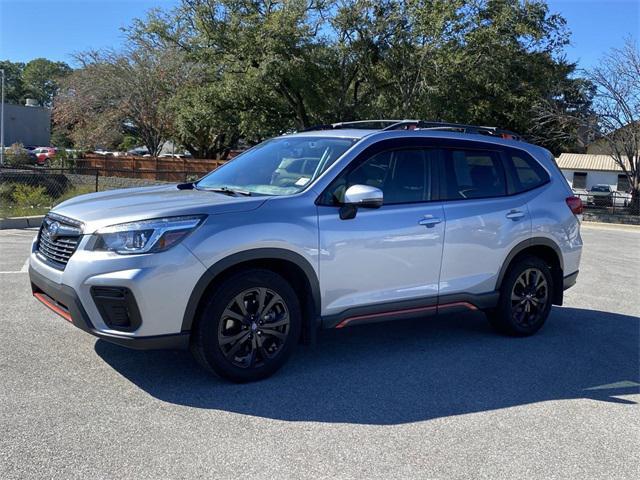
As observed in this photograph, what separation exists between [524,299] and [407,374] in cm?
179

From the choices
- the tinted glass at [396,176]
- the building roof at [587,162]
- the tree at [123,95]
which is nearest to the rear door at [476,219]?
the tinted glass at [396,176]

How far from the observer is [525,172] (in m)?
6.15

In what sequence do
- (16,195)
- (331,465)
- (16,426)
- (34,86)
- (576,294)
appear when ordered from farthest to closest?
(34,86) → (16,195) → (576,294) → (16,426) → (331,465)

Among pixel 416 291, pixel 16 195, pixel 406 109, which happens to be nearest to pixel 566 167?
pixel 406 109

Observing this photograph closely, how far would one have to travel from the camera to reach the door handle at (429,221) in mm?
5129

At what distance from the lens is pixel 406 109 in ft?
84.9

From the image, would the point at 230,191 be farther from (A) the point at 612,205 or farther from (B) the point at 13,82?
(B) the point at 13,82

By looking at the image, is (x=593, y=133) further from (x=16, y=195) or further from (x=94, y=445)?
(x=94, y=445)

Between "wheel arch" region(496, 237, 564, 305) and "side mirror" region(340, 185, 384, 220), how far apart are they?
1.74m

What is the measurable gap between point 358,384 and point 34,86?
120 m

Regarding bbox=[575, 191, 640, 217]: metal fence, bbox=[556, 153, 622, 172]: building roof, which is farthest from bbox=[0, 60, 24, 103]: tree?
bbox=[575, 191, 640, 217]: metal fence

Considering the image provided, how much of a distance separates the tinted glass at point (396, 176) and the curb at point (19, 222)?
1022 cm

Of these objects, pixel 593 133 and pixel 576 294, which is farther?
pixel 593 133

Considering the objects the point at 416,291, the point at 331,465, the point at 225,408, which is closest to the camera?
the point at 331,465
